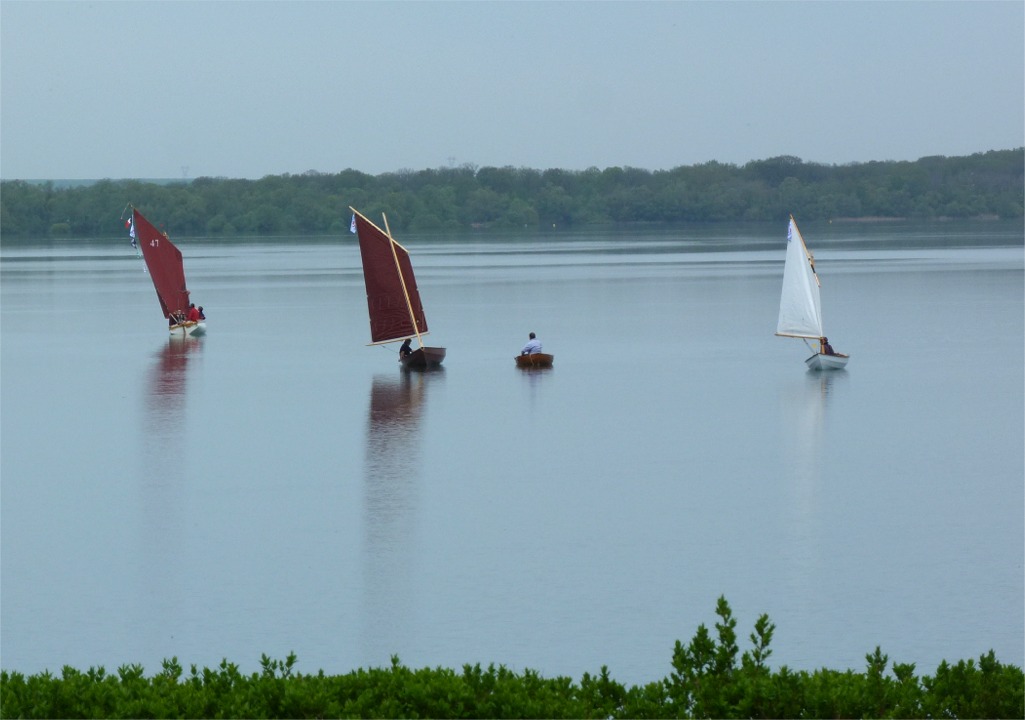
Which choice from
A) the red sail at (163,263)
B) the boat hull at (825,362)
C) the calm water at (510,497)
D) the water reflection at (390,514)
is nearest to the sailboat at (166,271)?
the red sail at (163,263)

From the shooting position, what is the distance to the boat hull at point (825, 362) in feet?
118

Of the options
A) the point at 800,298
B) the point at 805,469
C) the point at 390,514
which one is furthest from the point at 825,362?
the point at 390,514

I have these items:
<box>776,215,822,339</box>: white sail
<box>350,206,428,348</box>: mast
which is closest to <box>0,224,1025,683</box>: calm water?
<box>350,206,428,348</box>: mast

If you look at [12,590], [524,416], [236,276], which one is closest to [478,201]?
[236,276]

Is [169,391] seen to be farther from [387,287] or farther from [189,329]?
[189,329]

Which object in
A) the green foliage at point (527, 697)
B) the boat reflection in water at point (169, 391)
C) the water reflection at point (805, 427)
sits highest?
the green foliage at point (527, 697)

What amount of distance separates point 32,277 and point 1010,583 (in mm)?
78956

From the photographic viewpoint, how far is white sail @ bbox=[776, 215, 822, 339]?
38.2 m

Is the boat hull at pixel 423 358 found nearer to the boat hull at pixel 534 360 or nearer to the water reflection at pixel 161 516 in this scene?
the boat hull at pixel 534 360

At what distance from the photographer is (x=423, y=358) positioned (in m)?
36.8

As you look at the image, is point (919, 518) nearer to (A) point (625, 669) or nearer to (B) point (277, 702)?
(A) point (625, 669)

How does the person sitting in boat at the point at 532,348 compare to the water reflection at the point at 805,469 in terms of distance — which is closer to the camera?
the water reflection at the point at 805,469

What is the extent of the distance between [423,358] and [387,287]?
2.35 metres

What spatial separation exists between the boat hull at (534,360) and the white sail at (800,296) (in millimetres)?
6152
